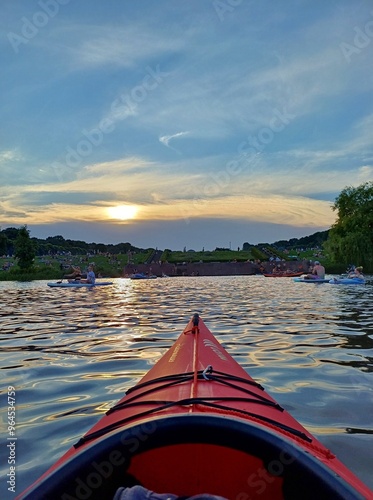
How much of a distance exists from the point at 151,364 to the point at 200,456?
4521 millimetres

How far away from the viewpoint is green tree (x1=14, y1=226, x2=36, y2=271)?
194 ft

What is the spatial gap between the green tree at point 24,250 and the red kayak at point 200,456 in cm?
6014

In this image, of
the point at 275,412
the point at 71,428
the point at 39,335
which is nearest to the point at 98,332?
the point at 39,335

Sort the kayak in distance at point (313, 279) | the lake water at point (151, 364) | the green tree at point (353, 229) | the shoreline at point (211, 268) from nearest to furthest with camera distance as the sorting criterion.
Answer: the lake water at point (151, 364), the kayak in distance at point (313, 279), the green tree at point (353, 229), the shoreline at point (211, 268)

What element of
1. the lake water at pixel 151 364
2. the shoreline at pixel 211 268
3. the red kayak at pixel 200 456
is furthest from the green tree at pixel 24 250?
the red kayak at pixel 200 456

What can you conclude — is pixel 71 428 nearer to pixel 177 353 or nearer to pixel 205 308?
pixel 177 353

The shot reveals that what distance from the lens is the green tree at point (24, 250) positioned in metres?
59.2

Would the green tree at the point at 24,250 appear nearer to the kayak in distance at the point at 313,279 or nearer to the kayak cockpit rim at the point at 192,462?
the kayak in distance at the point at 313,279

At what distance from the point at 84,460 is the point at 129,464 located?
13.8 inches

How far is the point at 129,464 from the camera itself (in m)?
2.30

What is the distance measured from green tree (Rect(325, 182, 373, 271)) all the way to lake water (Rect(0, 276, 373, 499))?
97.6 feet

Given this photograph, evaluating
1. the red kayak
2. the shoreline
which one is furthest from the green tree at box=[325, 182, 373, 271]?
the red kayak

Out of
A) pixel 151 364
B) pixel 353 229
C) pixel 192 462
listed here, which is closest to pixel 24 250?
pixel 353 229

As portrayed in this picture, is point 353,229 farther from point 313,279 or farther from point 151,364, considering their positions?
point 151,364
